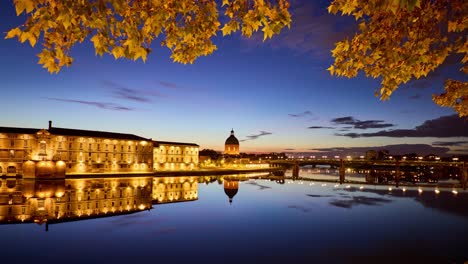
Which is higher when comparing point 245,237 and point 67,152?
point 67,152

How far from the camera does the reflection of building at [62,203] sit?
112 feet

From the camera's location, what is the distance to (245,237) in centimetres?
2817

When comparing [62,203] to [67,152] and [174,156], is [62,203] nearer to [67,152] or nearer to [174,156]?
[67,152]

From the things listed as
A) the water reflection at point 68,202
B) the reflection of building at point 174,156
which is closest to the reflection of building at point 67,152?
the reflection of building at point 174,156

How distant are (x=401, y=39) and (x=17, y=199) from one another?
4704 centimetres

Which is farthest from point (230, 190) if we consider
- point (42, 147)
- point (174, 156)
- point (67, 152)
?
point (174, 156)

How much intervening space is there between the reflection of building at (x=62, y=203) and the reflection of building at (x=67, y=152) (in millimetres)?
15677

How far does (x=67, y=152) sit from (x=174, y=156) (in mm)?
36744

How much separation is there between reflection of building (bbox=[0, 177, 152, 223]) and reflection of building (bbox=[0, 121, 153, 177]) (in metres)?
15.7

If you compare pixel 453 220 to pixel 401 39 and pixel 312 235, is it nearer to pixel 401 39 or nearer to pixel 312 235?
pixel 312 235

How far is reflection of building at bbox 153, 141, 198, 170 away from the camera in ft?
334

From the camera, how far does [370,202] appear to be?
52344 millimetres

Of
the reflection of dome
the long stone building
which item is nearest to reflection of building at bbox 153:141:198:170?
the long stone building

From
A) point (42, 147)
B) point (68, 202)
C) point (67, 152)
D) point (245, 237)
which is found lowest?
point (245, 237)
